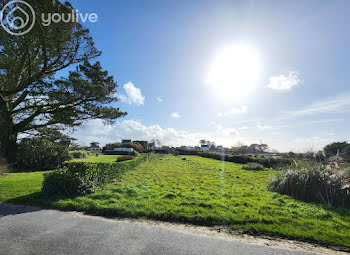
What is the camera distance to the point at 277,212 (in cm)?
603

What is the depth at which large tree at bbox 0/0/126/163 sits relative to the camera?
43.5ft

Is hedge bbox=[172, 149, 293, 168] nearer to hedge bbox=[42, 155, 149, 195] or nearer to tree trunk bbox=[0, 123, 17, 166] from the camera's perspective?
hedge bbox=[42, 155, 149, 195]

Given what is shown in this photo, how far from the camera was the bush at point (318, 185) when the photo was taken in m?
7.34

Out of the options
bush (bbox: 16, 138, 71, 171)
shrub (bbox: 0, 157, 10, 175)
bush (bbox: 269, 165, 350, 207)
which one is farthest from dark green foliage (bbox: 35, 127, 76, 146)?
bush (bbox: 269, 165, 350, 207)

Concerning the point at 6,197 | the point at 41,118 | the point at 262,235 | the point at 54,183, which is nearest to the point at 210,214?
the point at 262,235

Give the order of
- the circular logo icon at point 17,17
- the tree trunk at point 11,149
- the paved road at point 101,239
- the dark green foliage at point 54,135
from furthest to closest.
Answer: the dark green foliage at point 54,135, the tree trunk at point 11,149, the circular logo icon at point 17,17, the paved road at point 101,239

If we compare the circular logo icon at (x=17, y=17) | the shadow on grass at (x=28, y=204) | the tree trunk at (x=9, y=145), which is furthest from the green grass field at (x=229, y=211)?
the circular logo icon at (x=17, y=17)

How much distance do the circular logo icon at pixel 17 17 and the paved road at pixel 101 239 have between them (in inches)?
552

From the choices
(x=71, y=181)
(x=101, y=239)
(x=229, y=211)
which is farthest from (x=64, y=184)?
(x=229, y=211)

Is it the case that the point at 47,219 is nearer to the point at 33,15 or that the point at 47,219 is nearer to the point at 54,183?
the point at 54,183

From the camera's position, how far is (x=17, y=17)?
1241cm

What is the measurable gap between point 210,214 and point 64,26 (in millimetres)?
16507

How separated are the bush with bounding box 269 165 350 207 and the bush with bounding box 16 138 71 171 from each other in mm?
20762

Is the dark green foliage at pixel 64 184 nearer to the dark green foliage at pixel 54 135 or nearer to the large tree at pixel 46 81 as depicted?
the large tree at pixel 46 81
